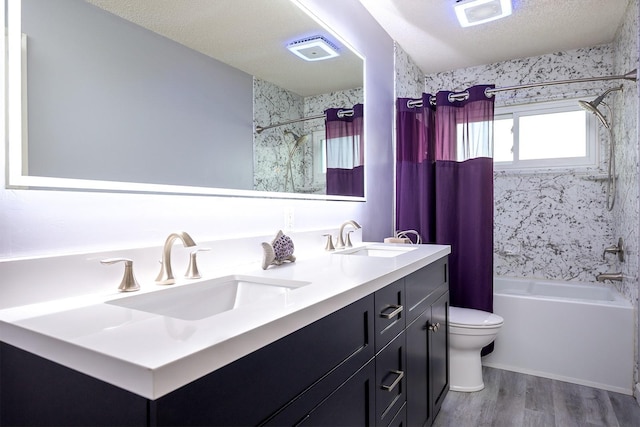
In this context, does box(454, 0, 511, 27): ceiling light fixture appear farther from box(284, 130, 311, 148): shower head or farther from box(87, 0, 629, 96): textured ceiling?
box(284, 130, 311, 148): shower head

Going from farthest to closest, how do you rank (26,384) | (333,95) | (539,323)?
(539,323), (333,95), (26,384)

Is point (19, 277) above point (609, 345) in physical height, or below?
above

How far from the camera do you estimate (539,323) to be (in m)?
2.55

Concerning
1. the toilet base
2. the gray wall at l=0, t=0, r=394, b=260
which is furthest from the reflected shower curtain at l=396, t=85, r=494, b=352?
the toilet base

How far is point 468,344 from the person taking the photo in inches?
88.7

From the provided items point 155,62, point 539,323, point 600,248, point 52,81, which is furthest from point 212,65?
point 600,248

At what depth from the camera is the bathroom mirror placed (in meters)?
0.89

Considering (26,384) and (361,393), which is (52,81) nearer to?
(26,384)

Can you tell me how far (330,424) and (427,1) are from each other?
2.36 m

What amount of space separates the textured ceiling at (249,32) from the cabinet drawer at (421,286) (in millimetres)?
1042

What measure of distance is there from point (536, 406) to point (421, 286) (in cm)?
122

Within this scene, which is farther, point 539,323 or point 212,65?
point 539,323

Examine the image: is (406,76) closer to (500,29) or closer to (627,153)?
(500,29)

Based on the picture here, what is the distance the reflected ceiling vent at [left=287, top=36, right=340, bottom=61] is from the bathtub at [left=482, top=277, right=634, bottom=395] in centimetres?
202
